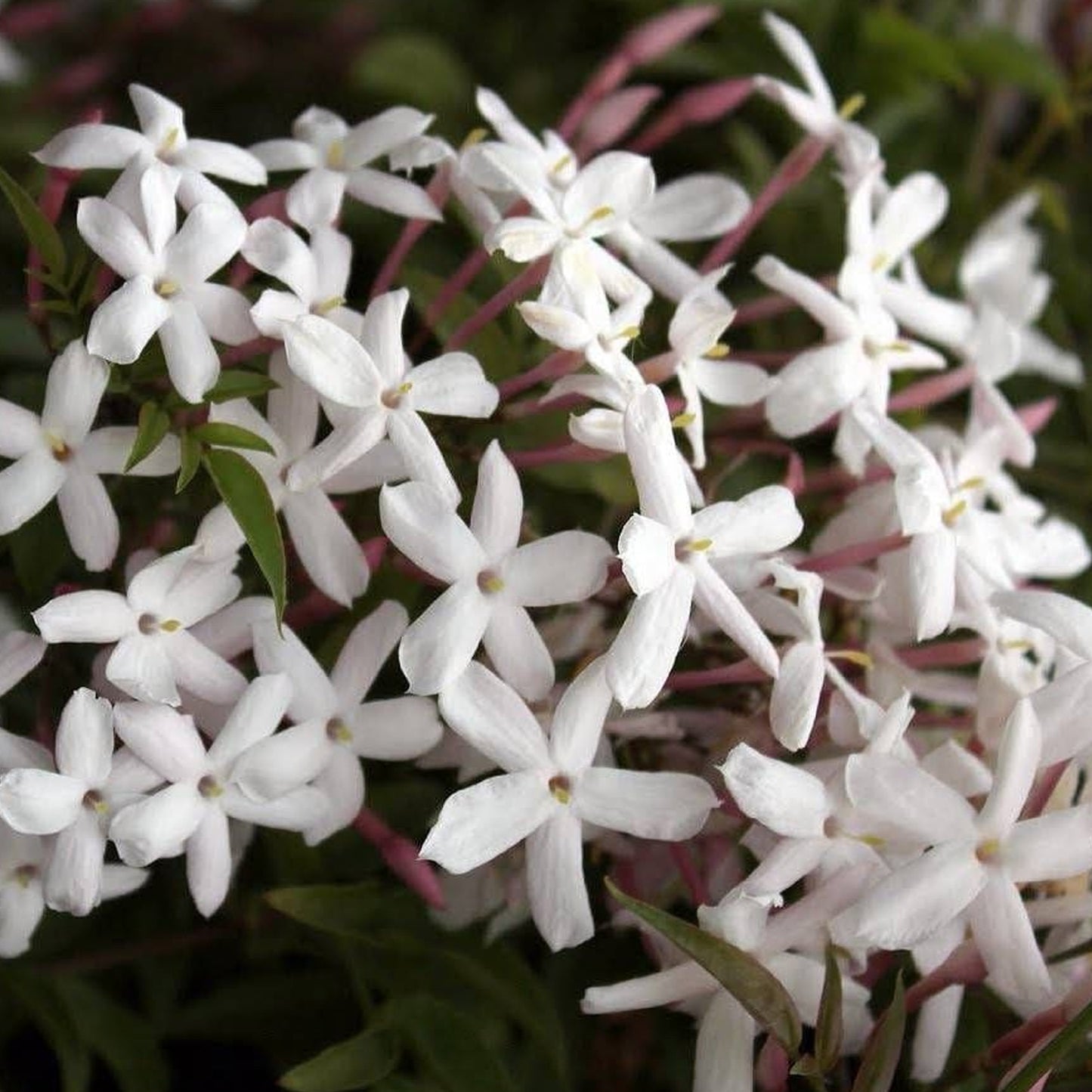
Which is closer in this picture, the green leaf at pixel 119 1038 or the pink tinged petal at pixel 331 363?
the pink tinged petal at pixel 331 363

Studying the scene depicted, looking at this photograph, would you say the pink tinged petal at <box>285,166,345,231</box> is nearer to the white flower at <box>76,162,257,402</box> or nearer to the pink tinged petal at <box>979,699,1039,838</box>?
the white flower at <box>76,162,257,402</box>

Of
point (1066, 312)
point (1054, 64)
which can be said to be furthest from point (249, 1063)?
point (1054, 64)

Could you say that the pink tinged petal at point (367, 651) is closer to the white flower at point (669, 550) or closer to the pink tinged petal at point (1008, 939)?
the white flower at point (669, 550)

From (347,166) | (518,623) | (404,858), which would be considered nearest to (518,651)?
(518,623)

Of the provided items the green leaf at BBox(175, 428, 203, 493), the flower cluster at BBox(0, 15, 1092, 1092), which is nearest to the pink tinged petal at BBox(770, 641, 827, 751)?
the flower cluster at BBox(0, 15, 1092, 1092)

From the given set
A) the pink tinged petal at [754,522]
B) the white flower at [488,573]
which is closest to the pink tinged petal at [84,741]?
the white flower at [488,573]

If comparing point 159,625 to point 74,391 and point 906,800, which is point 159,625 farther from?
point 906,800
